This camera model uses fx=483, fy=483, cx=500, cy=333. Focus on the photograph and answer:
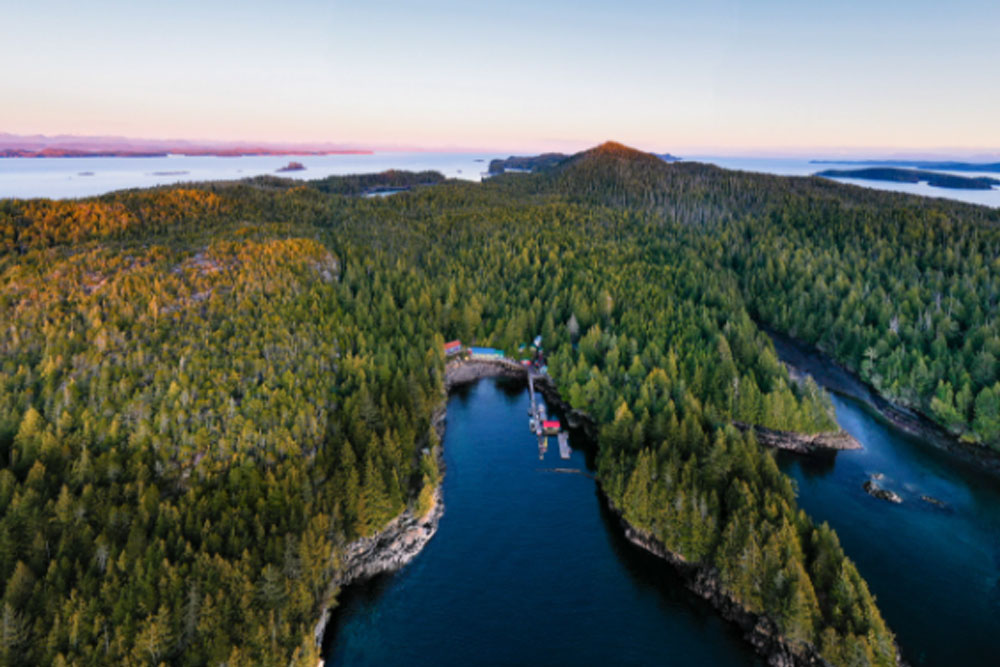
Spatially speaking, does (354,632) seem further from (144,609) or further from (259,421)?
(259,421)

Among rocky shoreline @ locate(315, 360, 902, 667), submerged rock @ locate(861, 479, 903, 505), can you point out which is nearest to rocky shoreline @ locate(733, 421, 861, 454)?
rocky shoreline @ locate(315, 360, 902, 667)

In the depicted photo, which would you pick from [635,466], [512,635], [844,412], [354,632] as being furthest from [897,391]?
[354,632]

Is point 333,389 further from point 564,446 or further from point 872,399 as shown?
point 872,399

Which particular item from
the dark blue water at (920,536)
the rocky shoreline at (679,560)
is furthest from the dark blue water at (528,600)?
the dark blue water at (920,536)

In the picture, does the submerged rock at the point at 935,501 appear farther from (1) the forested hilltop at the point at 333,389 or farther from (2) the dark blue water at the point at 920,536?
(1) the forested hilltop at the point at 333,389

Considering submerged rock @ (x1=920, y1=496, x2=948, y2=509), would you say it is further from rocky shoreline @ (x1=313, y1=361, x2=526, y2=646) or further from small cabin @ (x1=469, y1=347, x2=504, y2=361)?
small cabin @ (x1=469, y1=347, x2=504, y2=361)

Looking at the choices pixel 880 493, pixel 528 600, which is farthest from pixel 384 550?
pixel 880 493
